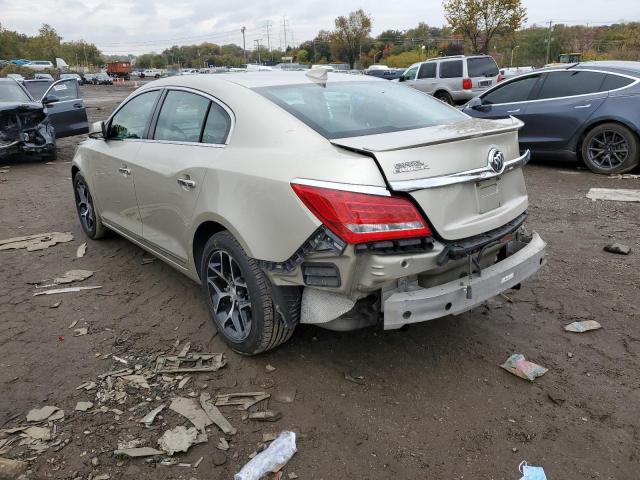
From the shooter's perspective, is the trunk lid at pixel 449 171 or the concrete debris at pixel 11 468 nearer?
the concrete debris at pixel 11 468

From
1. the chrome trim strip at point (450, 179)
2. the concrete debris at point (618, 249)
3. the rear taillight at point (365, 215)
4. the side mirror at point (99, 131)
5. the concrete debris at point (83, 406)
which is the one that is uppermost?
the side mirror at point (99, 131)

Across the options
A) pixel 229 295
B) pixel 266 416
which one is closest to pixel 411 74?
pixel 229 295

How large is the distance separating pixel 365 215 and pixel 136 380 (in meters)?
1.76

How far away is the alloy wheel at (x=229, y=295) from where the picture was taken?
128 inches

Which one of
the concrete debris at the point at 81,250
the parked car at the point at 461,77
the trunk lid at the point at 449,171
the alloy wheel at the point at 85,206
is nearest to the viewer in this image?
the trunk lid at the point at 449,171

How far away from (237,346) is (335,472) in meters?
1.13

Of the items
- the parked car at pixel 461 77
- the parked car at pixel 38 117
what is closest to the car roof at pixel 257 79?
the parked car at pixel 38 117

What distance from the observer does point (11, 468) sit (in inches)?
98.3

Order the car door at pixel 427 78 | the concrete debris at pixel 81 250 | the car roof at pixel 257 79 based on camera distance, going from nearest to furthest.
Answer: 1. the car roof at pixel 257 79
2. the concrete debris at pixel 81 250
3. the car door at pixel 427 78

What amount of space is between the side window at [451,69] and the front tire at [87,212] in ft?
46.6

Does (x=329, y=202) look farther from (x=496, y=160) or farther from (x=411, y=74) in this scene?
(x=411, y=74)

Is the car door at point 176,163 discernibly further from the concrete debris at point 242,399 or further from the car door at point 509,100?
the car door at point 509,100

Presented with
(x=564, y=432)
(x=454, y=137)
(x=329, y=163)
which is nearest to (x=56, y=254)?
(x=329, y=163)

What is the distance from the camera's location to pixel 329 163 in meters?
2.68
